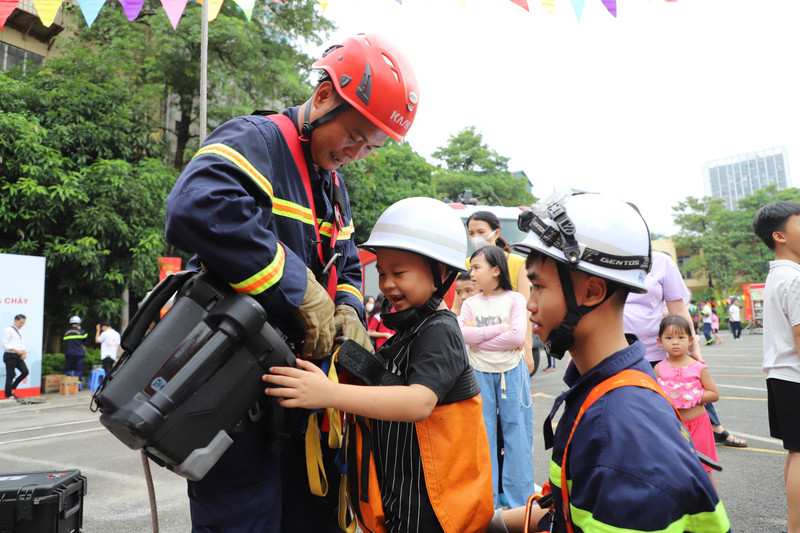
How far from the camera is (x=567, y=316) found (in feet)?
5.35

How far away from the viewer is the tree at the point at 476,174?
35125 millimetres

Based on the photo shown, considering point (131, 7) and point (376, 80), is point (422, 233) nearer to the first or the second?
point (376, 80)

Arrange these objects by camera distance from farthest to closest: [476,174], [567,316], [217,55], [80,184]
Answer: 1. [476,174]
2. [217,55]
3. [80,184]
4. [567,316]

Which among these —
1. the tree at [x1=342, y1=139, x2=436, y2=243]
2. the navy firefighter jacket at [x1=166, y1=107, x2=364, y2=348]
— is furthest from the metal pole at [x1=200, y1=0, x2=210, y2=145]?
the tree at [x1=342, y1=139, x2=436, y2=243]

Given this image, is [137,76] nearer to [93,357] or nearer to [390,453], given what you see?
[93,357]

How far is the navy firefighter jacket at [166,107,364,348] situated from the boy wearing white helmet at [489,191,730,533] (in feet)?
2.42

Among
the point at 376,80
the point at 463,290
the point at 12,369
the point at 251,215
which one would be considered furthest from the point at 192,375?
the point at 12,369

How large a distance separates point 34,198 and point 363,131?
48.0ft

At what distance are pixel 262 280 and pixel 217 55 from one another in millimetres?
17269

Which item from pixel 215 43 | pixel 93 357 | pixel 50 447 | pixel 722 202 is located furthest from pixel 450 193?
pixel 722 202

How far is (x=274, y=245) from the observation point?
5.19ft

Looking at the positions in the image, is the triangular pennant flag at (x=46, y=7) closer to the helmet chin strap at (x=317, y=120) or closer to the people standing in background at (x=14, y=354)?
the helmet chin strap at (x=317, y=120)

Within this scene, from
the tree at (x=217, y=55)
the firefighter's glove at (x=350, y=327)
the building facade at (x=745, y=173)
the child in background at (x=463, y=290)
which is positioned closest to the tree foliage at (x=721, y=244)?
the tree at (x=217, y=55)

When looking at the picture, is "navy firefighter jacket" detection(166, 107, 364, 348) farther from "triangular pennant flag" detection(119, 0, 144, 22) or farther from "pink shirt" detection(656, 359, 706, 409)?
"triangular pennant flag" detection(119, 0, 144, 22)
